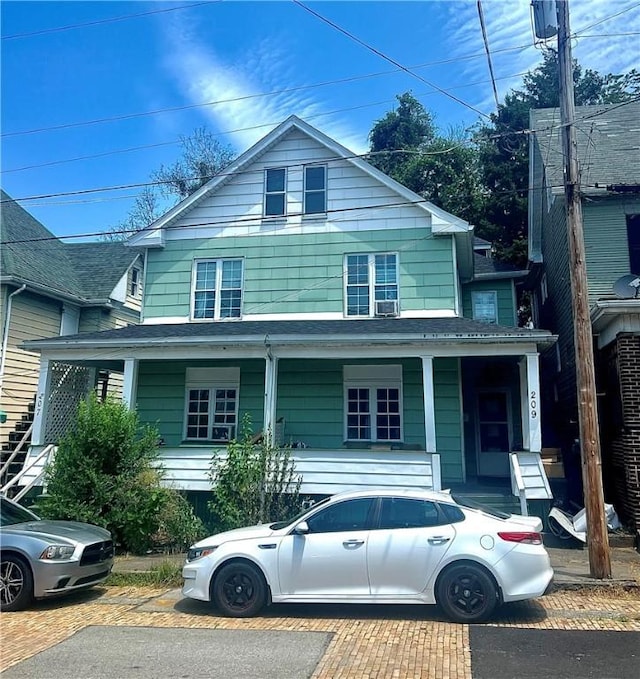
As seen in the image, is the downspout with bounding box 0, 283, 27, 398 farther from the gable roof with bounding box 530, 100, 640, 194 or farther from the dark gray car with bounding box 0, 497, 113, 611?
the gable roof with bounding box 530, 100, 640, 194

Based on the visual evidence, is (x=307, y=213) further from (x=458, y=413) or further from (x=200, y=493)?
(x=200, y=493)

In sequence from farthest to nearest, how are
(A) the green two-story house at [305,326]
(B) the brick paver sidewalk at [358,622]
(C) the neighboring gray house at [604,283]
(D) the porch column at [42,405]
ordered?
(D) the porch column at [42,405] < (A) the green two-story house at [305,326] < (C) the neighboring gray house at [604,283] < (B) the brick paver sidewalk at [358,622]

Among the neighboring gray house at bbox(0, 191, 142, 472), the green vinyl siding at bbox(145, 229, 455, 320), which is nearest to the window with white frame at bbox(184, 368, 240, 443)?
the green vinyl siding at bbox(145, 229, 455, 320)

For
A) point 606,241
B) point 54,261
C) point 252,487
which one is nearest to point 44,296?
point 54,261

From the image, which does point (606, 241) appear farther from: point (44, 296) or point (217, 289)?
point (44, 296)

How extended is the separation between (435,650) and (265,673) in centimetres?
166

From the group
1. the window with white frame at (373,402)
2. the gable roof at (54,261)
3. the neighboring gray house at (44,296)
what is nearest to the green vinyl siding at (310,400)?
the window with white frame at (373,402)

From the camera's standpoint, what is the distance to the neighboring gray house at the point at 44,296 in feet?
53.7

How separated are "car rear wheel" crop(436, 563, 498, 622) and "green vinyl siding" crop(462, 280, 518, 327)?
469 inches

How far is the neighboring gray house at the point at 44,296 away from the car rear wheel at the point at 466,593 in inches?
418

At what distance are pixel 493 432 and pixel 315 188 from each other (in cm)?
783

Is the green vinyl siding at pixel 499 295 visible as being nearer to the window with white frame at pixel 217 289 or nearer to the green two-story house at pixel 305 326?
the green two-story house at pixel 305 326

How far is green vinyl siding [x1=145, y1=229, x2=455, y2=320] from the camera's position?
46.8 ft

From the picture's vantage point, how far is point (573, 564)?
9.16 m
